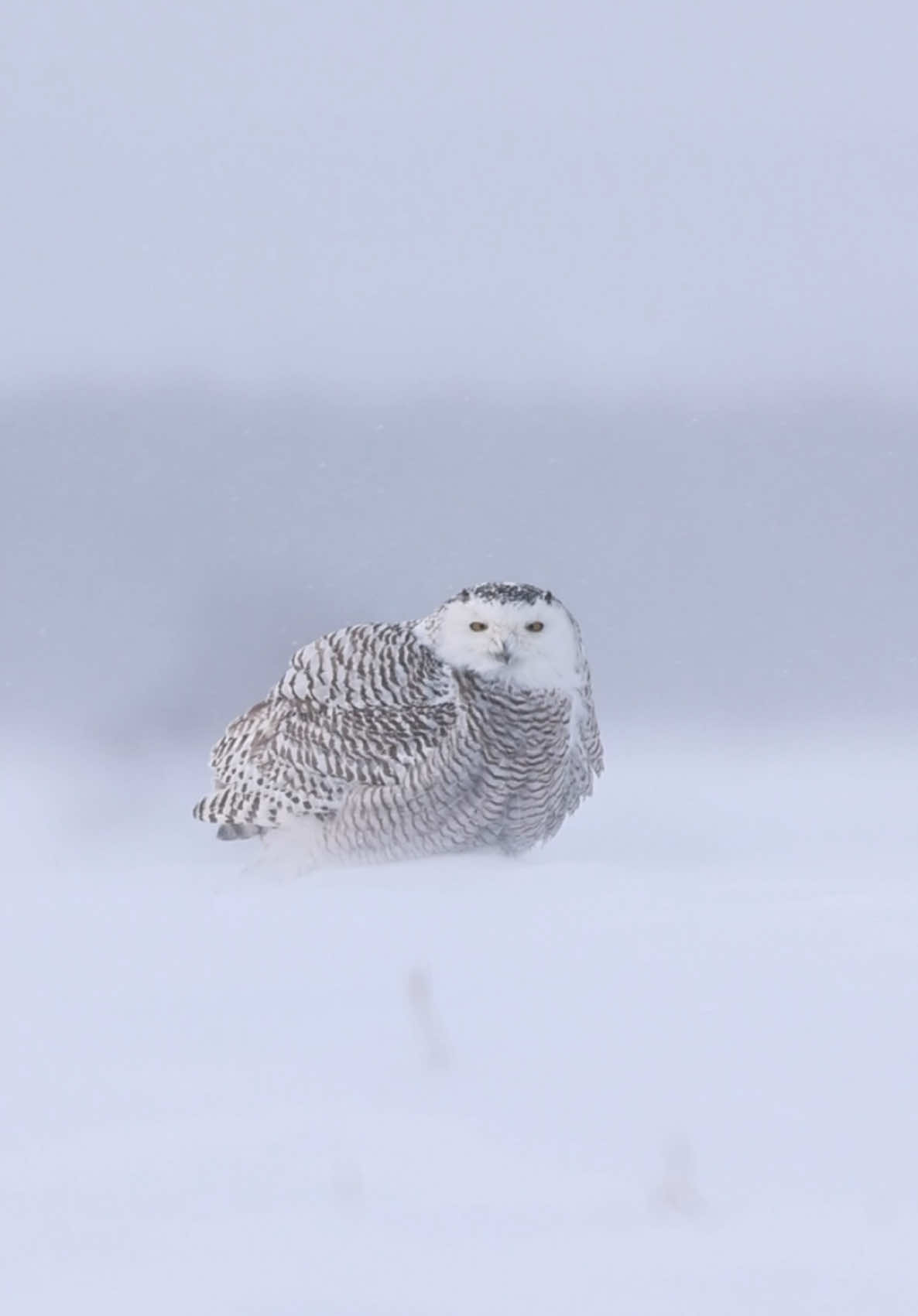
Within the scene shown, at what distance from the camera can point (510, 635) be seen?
280 cm

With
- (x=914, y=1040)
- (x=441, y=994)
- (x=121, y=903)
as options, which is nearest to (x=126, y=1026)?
(x=441, y=994)

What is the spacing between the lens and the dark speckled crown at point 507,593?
280 centimetres

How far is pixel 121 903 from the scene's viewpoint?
2488mm

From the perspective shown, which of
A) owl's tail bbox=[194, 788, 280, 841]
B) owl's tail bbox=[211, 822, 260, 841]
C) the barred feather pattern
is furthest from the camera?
owl's tail bbox=[211, 822, 260, 841]

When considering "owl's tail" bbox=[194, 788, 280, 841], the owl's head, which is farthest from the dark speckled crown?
"owl's tail" bbox=[194, 788, 280, 841]

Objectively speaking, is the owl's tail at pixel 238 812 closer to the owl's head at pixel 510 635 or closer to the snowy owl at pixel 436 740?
the snowy owl at pixel 436 740

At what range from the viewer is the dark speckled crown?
2.80 meters

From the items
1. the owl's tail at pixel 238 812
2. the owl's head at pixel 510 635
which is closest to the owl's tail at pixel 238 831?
the owl's tail at pixel 238 812

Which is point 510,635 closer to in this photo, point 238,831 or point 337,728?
point 337,728

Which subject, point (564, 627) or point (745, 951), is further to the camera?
point (564, 627)

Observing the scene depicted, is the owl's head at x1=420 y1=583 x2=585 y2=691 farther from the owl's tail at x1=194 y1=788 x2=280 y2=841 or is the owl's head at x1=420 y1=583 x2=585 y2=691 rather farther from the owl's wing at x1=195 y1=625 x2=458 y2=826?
the owl's tail at x1=194 y1=788 x2=280 y2=841

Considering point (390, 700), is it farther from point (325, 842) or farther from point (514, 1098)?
point (514, 1098)

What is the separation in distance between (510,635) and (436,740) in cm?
21

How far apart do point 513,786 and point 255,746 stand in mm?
481
